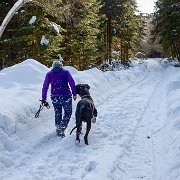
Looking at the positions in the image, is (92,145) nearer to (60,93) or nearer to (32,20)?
(60,93)

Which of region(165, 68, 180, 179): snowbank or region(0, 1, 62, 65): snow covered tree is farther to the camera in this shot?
region(0, 1, 62, 65): snow covered tree

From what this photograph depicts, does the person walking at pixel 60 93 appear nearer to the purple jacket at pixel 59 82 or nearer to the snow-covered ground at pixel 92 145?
the purple jacket at pixel 59 82

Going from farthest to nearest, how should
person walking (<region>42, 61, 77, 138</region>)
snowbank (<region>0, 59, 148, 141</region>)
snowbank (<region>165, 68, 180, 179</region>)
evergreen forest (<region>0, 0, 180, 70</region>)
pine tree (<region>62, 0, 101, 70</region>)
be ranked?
1. pine tree (<region>62, 0, 101, 70</region>)
2. evergreen forest (<region>0, 0, 180, 70</region>)
3. person walking (<region>42, 61, 77, 138</region>)
4. snowbank (<region>0, 59, 148, 141</region>)
5. snowbank (<region>165, 68, 180, 179</region>)

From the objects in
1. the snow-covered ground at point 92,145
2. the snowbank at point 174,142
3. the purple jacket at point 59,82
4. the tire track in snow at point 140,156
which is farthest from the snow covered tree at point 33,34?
the snowbank at point 174,142

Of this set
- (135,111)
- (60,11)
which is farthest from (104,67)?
(135,111)

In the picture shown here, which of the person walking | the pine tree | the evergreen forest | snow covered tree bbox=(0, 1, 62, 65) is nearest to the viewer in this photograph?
the person walking

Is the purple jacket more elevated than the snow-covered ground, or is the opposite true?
the purple jacket

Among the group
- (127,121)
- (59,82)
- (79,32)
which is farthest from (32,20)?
(59,82)

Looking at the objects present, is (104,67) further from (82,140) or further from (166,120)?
(82,140)

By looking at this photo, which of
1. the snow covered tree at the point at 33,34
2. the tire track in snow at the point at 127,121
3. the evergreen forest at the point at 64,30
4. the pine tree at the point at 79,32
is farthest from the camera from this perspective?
the pine tree at the point at 79,32

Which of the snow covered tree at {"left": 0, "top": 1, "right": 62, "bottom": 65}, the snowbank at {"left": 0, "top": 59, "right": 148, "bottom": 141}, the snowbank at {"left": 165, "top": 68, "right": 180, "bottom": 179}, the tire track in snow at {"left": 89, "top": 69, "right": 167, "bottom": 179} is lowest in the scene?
the tire track in snow at {"left": 89, "top": 69, "right": 167, "bottom": 179}

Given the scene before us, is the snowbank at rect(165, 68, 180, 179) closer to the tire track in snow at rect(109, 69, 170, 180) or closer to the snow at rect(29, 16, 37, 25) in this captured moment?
the tire track in snow at rect(109, 69, 170, 180)

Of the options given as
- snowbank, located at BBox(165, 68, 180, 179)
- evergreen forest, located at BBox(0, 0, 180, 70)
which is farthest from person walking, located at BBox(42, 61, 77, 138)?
evergreen forest, located at BBox(0, 0, 180, 70)

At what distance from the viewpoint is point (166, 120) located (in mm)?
10891
